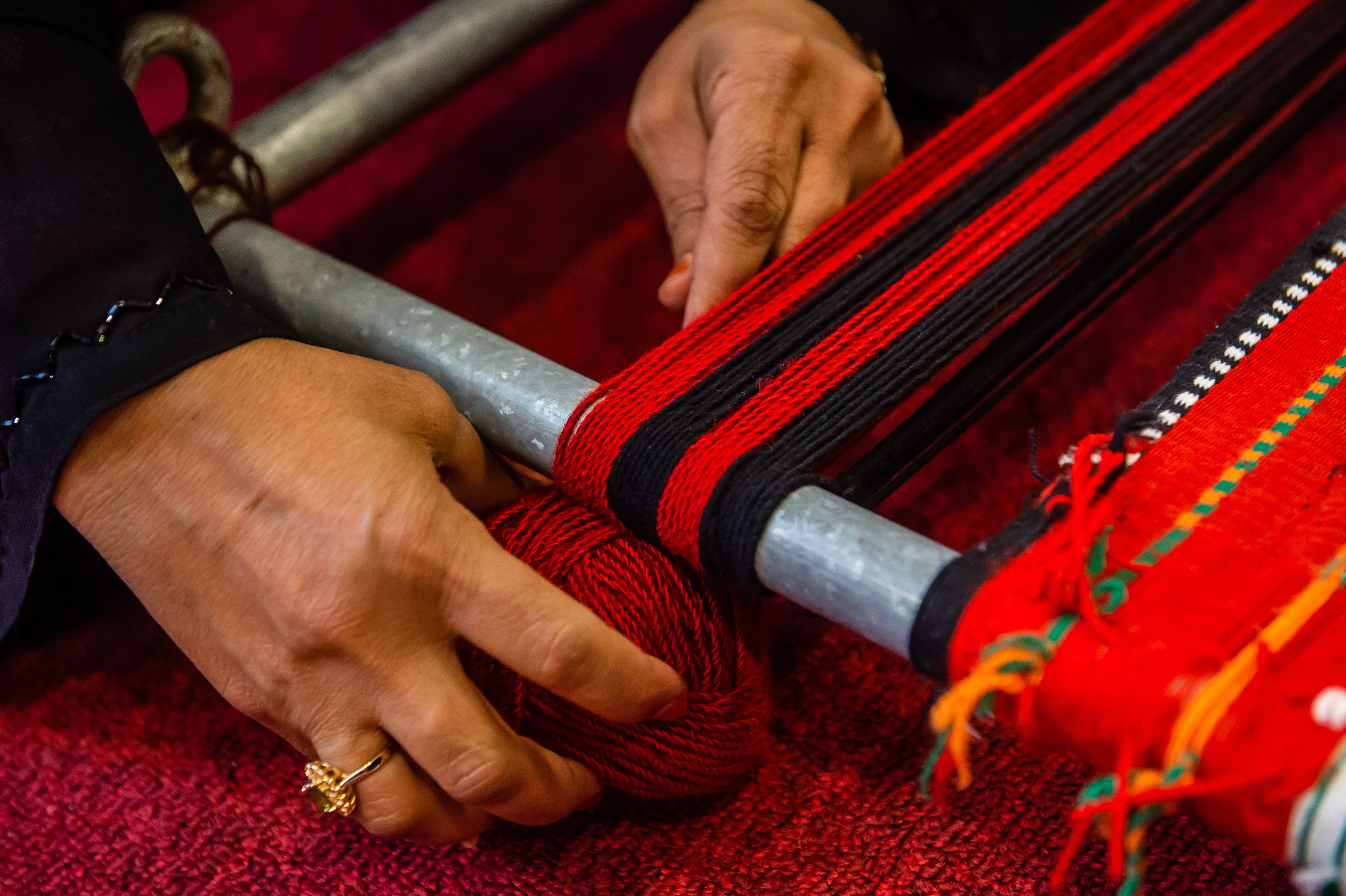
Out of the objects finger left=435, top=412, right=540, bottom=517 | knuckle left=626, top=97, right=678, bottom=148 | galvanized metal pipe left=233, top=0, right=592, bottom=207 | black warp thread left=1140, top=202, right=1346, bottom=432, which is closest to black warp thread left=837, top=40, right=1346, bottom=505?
black warp thread left=1140, top=202, right=1346, bottom=432

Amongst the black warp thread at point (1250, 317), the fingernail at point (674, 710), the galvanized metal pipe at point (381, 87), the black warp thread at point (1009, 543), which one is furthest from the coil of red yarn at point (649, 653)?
the galvanized metal pipe at point (381, 87)

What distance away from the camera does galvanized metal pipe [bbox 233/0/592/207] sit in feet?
3.03

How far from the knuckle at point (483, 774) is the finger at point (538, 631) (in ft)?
0.14

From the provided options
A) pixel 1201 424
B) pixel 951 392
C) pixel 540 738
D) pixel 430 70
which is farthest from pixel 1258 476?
pixel 430 70

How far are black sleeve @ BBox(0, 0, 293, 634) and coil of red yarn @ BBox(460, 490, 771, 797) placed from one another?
0.22 metres

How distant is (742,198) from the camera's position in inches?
28.8

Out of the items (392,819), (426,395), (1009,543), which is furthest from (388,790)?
(1009,543)

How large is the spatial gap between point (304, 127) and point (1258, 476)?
2.71ft

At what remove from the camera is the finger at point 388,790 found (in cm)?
54

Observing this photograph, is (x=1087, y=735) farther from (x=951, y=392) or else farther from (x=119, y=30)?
(x=119, y=30)

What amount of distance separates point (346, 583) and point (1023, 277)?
1.50ft

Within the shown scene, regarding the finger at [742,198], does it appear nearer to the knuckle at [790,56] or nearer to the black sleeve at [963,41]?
the knuckle at [790,56]

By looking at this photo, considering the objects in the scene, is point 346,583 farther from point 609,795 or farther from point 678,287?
point 678,287

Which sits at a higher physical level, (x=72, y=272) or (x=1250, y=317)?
(x=72, y=272)
